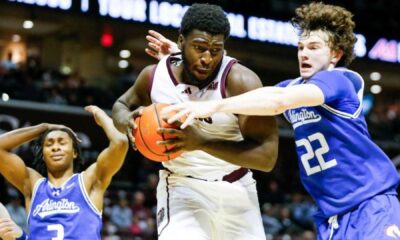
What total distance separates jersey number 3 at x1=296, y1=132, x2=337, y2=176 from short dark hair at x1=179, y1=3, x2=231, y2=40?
764 millimetres

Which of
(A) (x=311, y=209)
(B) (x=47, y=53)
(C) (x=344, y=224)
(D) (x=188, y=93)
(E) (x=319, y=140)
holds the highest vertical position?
(B) (x=47, y=53)

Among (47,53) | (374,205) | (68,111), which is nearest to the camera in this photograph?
(374,205)

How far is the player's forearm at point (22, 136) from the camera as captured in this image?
20.2 ft

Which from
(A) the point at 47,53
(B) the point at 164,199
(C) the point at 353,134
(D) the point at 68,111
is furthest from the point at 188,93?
(A) the point at 47,53

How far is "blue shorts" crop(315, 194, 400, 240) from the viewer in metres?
4.00

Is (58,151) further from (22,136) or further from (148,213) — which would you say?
(148,213)

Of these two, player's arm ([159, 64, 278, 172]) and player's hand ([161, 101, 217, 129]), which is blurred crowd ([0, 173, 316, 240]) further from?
player's hand ([161, 101, 217, 129])

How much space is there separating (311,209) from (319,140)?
12375 mm

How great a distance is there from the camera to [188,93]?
4.50 metres

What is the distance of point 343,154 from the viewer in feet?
13.6

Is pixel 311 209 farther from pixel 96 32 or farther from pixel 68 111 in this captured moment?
pixel 96 32

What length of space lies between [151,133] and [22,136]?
2.40 metres

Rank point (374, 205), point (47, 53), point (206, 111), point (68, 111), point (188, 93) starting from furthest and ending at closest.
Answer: point (47, 53) → point (68, 111) → point (188, 93) → point (374, 205) → point (206, 111)

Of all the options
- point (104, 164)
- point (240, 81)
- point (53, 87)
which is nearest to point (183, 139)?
point (240, 81)
